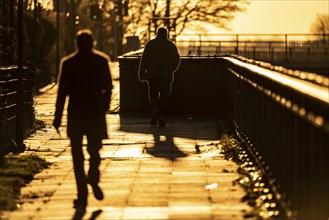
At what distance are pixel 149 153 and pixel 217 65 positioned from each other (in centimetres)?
756

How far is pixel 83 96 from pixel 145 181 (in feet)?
5.99

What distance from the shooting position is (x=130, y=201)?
10930 millimetres

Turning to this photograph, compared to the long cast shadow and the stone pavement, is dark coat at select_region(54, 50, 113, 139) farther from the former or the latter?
the long cast shadow

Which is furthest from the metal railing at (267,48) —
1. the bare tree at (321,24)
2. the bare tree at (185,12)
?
the bare tree at (321,24)

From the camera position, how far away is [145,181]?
12.5 metres

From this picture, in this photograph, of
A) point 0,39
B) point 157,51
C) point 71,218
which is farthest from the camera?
point 157,51

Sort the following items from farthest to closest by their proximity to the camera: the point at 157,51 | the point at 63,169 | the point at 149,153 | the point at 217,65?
1. the point at 217,65
2. the point at 157,51
3. the point at 149,153
4. the point at 63,169

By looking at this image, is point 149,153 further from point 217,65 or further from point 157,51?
point 217,65

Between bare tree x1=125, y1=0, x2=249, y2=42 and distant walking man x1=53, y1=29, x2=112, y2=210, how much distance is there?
62.5 m

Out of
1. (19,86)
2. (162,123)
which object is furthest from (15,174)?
→ (162,123)

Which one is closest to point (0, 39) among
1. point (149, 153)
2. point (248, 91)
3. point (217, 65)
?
point (149, 153)

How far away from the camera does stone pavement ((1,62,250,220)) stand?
33.8ft

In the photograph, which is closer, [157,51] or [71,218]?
[71,218]

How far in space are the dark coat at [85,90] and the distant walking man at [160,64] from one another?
9398 millimetres
